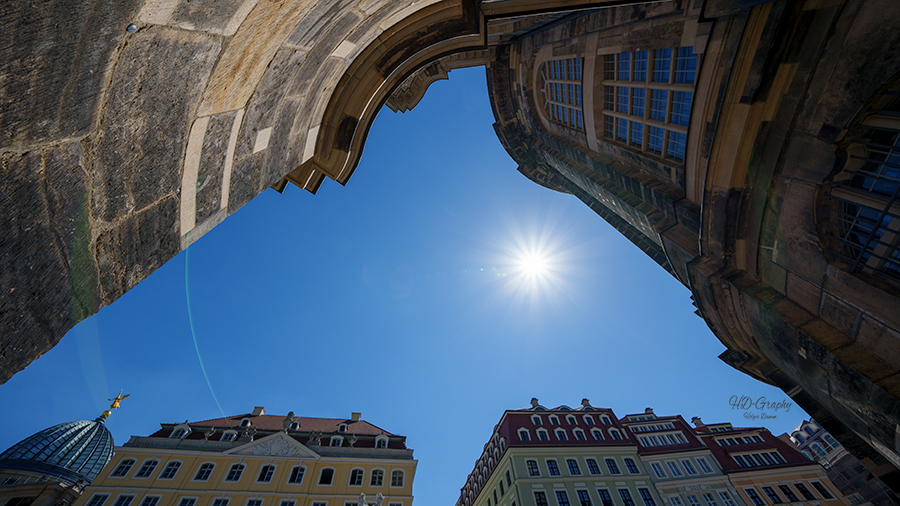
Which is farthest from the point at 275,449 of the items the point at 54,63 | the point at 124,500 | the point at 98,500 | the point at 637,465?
the point at 54,63

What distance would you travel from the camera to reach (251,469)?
81.3 feet

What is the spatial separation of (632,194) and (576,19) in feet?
26.9

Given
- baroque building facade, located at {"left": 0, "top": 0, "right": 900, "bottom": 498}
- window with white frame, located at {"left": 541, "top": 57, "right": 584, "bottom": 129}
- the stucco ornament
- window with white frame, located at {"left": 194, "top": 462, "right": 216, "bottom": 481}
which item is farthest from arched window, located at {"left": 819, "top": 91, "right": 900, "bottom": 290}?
window with white frame, located at {"left": 194, "top": 462, "right": 216, "bottom": 481}

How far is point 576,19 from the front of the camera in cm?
1551

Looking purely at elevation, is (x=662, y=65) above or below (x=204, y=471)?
above

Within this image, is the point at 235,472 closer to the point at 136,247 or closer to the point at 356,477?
the point at 356,477

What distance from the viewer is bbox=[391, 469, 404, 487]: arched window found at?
2492cm

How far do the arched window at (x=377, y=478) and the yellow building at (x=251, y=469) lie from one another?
0.04 m

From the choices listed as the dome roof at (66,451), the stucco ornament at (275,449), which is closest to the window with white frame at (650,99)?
the stucco ornament at (275,449)

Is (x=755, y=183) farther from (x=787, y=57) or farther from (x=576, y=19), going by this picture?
(x=576, y=19)

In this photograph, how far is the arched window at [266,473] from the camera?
2434cm

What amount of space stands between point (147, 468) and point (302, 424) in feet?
34.8

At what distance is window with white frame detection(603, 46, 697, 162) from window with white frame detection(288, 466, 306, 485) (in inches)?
1124

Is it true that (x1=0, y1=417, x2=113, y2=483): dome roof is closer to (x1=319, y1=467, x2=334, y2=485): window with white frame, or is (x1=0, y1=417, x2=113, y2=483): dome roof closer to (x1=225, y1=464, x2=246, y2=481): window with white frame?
(x1=225, y1=464, x2=246, y2=481): window with white frame
